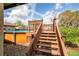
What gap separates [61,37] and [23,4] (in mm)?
545

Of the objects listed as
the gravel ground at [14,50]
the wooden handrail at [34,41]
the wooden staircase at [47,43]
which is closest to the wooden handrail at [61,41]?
the wooden staircase at [47,43]

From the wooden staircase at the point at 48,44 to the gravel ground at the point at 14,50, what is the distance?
14cm

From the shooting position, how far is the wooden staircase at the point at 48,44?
1.87 meters

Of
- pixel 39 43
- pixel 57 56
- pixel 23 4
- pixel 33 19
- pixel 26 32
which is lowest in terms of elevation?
pixel 57 56

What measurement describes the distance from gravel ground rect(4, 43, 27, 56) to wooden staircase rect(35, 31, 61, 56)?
145 mm

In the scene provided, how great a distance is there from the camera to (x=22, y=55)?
1.88 metres

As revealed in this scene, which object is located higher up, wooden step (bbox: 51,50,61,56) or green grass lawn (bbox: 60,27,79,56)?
green grass lawn (bbox: 60,27,79,56)

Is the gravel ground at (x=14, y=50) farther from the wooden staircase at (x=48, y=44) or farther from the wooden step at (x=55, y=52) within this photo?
the wooden step at (x=55, y=52)

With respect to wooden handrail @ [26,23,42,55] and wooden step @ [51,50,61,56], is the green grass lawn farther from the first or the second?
wooden handrail @ [26,23,42,55]

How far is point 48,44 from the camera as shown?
1897 millimetres

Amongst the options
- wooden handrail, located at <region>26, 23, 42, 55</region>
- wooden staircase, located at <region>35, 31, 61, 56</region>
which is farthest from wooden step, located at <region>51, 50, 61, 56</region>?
wooden handrail, located at <region>26, 23, 42, 55</region>

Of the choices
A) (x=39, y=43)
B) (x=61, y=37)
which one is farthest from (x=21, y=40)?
(x=61, y=37)

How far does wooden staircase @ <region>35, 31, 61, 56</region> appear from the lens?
1870mm

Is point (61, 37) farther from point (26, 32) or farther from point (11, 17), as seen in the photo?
point (11, 17)
